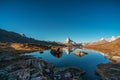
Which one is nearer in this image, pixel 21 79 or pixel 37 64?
pixel 21 79

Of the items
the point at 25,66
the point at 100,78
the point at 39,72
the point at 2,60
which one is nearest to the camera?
the point at 39,72

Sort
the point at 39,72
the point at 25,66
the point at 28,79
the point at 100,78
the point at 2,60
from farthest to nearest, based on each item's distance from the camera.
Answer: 1. the point at 2,60
2. the point at 100,78
3. the point at 25,66
4. the point at 39,72
5. the point at 28,79

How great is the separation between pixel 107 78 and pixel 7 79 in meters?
44.7

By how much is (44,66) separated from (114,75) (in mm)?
35196

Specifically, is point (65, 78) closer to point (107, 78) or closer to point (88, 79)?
point (88, 79)

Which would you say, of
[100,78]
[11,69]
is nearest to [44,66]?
[11,69]

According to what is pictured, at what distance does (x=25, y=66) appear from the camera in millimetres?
71625

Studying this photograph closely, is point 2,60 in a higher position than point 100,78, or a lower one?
higher

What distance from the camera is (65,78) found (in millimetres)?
66312

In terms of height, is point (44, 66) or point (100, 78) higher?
point (44, 66)

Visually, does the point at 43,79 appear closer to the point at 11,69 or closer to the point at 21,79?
the point at 21,79

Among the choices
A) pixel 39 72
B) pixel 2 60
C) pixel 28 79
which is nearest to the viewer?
pixel 28 79

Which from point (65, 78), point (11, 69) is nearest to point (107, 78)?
A: point (65, 78)

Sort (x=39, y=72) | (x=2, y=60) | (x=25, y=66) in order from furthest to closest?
(x=2, y=60)
(x=25, y=66)
(x=39, y=72)
